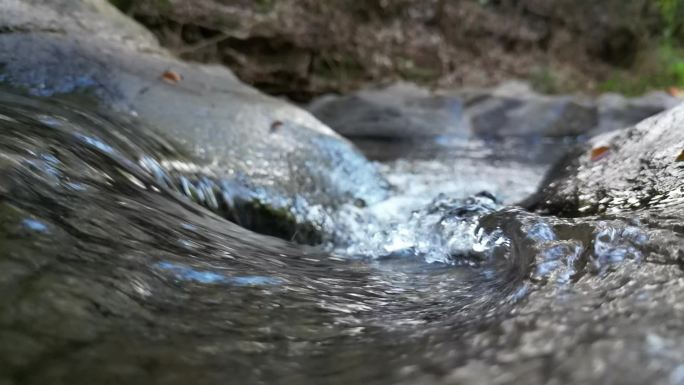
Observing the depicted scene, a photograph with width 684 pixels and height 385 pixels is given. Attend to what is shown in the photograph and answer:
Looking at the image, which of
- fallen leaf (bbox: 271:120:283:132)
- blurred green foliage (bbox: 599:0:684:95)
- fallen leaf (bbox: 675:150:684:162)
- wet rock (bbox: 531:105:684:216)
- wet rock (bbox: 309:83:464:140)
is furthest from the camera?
blurred green foliage (bbox: 599:0:684:95)

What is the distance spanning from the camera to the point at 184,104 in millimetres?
3262

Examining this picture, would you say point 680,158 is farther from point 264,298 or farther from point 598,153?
point 264,298

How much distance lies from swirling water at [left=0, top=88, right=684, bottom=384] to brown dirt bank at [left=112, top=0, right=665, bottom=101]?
4926mm

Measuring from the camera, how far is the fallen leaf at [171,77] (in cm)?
350

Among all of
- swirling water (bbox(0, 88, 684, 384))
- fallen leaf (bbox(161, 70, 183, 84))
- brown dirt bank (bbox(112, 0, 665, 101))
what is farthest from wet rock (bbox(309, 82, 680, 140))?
swirling water (bbox(0, 88, 684, 384))

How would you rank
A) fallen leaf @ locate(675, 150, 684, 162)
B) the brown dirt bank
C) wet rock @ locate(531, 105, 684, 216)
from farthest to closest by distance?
the brown dirt bank, fallen leaf @ locate(675, 150, 684, 162), wet rock @ locate(531, 105, 684, 216)

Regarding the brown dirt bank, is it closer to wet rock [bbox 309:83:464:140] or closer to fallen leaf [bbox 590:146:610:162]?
wet rock [bbox 309:83:464:140]

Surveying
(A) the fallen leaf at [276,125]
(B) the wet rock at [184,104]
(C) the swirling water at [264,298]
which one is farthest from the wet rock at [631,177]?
(A) the fallen leaf at [276,125]

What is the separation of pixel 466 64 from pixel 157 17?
6362 mm

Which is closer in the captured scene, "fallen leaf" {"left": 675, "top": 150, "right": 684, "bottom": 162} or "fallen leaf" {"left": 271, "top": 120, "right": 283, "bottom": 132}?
"fallen leaf" {"left": 675, "top": 150, "right": 684, "bottom": 162}

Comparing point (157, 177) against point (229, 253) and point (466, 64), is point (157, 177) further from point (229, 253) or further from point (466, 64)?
point (466, 64)

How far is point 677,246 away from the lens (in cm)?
109

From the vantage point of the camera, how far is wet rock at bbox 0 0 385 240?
2.91m

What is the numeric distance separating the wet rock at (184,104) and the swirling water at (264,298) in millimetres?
1073
